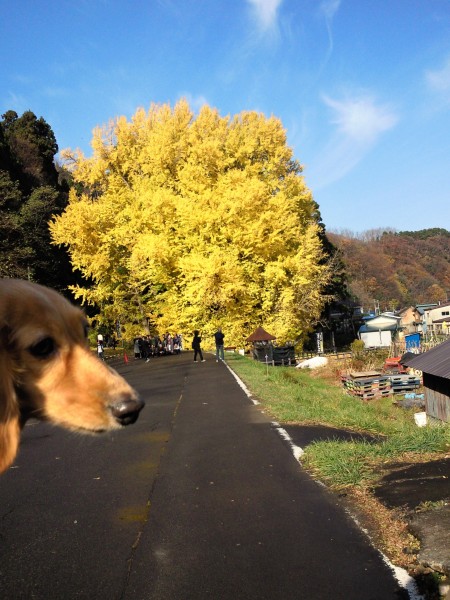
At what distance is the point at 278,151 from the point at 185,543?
1341 inches

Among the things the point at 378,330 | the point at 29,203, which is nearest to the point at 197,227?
the point at 29,203

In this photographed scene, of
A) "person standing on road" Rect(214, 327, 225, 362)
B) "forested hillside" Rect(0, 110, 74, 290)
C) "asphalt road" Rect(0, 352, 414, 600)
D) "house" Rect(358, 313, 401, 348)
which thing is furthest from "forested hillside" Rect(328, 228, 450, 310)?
"asphalt road" Rect(0, 352, 414, 600)

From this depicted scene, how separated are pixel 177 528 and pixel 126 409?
3.94 m

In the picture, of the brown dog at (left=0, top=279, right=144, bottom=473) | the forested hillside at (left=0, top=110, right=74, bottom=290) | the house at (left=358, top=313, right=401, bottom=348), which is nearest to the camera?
the brown dog at (left=0, top=279, right=144, bottom=473)

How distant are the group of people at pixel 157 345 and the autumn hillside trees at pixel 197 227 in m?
1.24

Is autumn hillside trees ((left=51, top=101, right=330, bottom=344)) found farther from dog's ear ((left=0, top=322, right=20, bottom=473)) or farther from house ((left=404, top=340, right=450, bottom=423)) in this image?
dog's ear ((left=0, top=322, right=20, bottom=473))

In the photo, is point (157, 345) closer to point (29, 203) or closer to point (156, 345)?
point (156, 345)

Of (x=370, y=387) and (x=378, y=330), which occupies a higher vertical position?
(x=378, y=330)

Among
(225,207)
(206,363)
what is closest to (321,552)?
(206,363)

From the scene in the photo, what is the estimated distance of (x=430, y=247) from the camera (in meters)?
139

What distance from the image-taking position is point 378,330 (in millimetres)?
72125

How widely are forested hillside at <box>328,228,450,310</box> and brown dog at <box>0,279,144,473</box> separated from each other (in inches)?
4512

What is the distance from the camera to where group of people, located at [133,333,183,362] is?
35.5 meters

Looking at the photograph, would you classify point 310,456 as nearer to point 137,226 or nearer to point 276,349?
point 276,349
